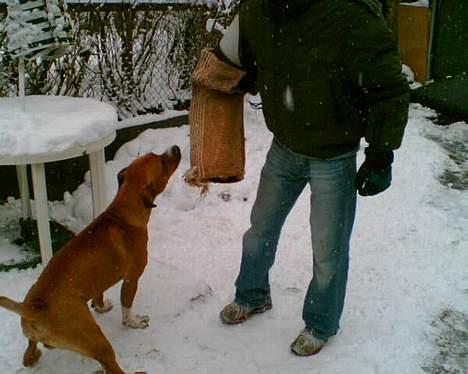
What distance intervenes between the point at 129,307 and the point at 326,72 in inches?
67.8

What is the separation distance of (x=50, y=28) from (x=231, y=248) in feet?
6.58

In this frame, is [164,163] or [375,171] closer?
[375,171]

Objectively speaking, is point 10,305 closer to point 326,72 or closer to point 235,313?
point 235,313

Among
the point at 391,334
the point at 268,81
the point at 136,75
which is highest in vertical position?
the point at 268,81

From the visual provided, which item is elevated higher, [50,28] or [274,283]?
[50,28]

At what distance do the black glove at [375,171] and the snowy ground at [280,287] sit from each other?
3.38 feet

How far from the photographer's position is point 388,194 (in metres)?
5.48

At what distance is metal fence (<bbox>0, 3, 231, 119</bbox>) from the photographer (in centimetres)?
558

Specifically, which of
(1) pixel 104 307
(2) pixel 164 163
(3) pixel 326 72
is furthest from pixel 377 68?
(1) pixel 104 307

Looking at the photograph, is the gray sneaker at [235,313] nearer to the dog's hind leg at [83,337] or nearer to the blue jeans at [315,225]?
the blue jeans at [315,225]

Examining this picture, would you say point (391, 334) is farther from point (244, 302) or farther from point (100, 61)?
point (100, 61)

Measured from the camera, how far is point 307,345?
130 inches

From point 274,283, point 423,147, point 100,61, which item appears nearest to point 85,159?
point 100,61

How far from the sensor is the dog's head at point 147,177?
3.32m
